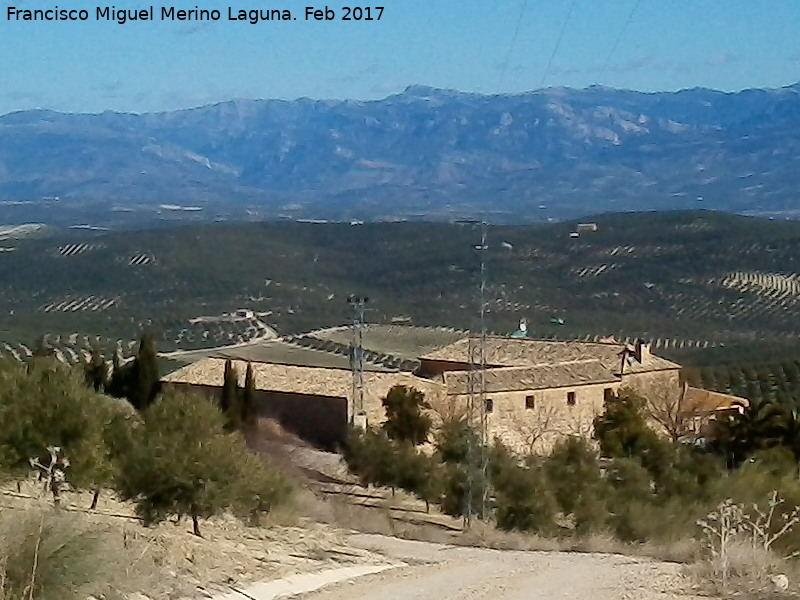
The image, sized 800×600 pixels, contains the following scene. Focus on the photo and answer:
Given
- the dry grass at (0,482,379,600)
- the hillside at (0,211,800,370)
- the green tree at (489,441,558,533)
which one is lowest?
the green tree at (489,441,558,533)

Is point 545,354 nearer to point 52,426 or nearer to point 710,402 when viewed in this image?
point 710,402

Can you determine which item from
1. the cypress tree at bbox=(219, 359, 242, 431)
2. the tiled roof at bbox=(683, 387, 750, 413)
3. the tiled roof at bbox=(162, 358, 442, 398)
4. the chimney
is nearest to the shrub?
the cypress tree at bbox=(219, 359, 242, 431)

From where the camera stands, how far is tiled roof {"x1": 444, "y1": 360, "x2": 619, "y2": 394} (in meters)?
38.4

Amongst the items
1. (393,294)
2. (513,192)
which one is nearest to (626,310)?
(393,294)

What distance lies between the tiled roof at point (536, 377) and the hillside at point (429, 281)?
46.1 feet

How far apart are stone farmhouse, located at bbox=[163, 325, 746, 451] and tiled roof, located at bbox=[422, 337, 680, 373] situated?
0.03m

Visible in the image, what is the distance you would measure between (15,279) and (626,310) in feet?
126

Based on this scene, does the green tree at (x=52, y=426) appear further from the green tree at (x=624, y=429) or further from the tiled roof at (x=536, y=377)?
the tiled roof at (x=536, y=377)

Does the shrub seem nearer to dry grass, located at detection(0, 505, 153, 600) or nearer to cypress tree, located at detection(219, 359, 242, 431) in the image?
dry grass, located at detection(0, 505, 153, 600)

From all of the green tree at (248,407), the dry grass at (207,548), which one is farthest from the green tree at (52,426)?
the green tree at (248,407)

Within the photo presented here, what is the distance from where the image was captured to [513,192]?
556ft

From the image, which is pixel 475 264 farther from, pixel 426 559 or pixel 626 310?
pixel 426 559

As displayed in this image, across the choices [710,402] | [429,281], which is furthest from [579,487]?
[429,281]

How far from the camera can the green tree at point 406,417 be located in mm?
32531
